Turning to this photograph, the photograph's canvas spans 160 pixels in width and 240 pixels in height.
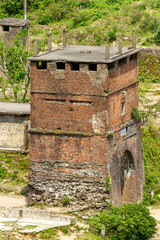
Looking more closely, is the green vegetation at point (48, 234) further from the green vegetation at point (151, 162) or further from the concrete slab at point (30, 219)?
the green vegetation at point (151, 162)

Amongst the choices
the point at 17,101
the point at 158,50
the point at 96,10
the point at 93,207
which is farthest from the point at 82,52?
the point at 96,10

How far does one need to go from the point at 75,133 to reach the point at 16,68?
1483 cm

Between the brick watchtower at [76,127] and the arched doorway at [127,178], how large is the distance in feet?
5.39

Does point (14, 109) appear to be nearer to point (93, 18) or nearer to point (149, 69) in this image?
point (149, 69)

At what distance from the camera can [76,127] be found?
23297 mm

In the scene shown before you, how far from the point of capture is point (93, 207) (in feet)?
76.8

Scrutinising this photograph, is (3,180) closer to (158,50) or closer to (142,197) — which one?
(142,197)

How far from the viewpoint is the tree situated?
110 ft

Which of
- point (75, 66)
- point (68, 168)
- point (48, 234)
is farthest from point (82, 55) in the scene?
point (48, 234)

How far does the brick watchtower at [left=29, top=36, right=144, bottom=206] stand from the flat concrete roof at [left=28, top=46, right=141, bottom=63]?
0.12 ft

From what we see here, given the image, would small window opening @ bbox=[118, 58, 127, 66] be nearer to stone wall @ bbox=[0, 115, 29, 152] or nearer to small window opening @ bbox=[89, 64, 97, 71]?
small window opening @ bbox=[89, 64, 97, 71]

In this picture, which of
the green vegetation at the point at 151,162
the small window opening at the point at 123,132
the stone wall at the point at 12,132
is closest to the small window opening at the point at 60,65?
the small window opening at the point at 123,132

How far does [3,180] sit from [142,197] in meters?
6.10

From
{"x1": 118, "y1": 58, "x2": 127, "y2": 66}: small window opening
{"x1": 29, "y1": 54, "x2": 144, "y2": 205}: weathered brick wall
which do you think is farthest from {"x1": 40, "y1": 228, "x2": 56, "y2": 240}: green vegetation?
{"x1": 118, "y1": 58, "x2": 127, "y2": 66}: small window opening
